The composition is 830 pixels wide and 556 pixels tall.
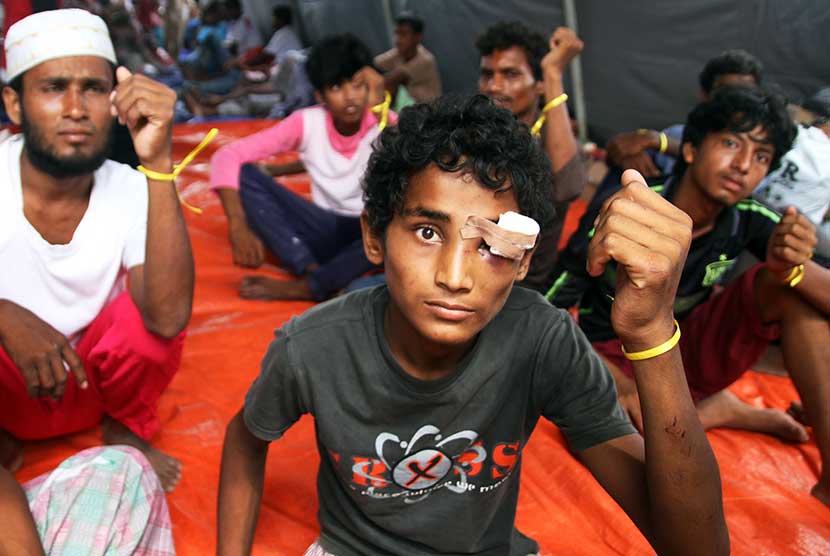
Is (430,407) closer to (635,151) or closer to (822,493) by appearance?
(822,493)

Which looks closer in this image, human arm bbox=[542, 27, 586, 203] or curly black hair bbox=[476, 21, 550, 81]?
human arm bbox=[542, 27, 586, 203]

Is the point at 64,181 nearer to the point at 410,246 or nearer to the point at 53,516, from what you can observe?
the point at 53,516

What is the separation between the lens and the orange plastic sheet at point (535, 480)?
1628mm

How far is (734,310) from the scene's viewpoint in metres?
1.89

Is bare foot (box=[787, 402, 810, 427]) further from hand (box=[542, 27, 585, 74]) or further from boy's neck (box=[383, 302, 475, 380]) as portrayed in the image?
boy's neck (box=[383, 302, 475, 380])

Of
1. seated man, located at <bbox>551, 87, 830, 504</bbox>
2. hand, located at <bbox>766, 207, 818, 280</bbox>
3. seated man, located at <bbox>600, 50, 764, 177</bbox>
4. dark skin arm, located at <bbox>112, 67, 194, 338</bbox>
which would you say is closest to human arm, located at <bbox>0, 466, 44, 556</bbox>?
dark skin arm, located at <bbox>112, 67, 194, 338</bbox>

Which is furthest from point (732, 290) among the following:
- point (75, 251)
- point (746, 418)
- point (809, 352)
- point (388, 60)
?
point (388, 60)

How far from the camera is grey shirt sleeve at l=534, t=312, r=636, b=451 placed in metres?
1.12

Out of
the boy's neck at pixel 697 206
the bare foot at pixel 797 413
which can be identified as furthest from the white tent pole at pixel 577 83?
the bare foot at pixel 797 413

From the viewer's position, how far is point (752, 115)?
6.39 feet

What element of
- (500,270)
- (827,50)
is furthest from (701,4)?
(500,270)

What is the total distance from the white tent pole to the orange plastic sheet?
299 centimetres

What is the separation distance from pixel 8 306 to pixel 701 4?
3946 millimetres

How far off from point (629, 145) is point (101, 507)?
80.0 inches
